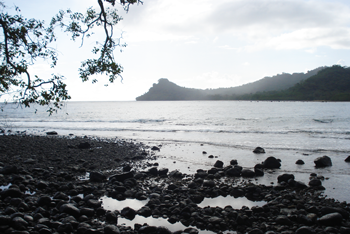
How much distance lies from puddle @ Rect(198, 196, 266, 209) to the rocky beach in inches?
7.8

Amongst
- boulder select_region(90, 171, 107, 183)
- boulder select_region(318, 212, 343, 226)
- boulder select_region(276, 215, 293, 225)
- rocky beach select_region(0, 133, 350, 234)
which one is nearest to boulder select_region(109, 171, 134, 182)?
rocky beach select_region(0, 133, 350, 234)

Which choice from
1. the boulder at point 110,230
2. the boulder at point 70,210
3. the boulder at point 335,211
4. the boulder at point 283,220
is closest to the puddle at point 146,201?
the boulder at point 110,230

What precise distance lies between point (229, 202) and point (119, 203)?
3.50m

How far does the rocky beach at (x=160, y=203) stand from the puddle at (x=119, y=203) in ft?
0.48

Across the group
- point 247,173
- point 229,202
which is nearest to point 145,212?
point 229,202

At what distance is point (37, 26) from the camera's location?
39.5 feet

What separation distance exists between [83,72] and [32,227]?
8.29m

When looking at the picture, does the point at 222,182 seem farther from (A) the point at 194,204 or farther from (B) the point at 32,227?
(B) the point at 32,227

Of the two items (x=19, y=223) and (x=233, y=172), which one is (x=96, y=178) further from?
(x=233, y=172)

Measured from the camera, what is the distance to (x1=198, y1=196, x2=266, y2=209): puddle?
7125 millimetres

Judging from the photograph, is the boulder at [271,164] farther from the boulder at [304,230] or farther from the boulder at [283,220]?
the boulder at [304,230]

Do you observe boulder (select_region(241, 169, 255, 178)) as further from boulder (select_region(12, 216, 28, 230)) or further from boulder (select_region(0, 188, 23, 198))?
boulder (select_region(0, 188, 23, 198))

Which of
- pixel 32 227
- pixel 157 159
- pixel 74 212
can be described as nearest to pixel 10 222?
pixel 32 227

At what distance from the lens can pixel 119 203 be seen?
721cm
